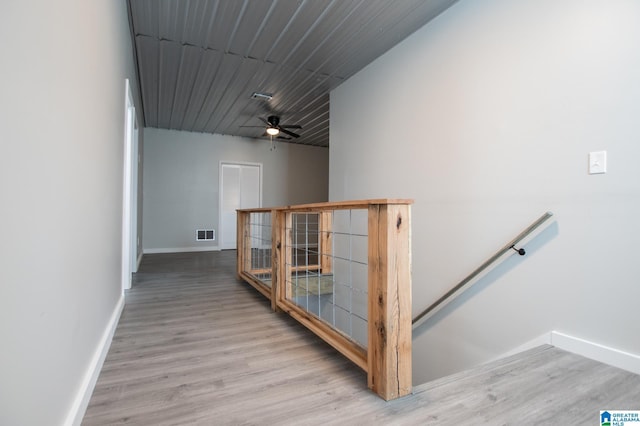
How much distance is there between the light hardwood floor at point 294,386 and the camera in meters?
1.20

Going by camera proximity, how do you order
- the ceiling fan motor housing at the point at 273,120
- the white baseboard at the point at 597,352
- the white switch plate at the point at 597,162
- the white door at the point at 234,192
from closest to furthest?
the white baseboard at the point at 597,352, the white switch plate at the point at 597,162, the ceiling fan motor housing at the point at 273,120, the white door at the point at 234,192

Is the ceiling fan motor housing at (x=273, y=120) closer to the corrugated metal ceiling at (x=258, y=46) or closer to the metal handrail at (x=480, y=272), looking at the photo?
the corrugated metal ceiling at (x=258, y=46)

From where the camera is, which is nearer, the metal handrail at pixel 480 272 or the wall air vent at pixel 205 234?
the metal handrail at pixel 480 272

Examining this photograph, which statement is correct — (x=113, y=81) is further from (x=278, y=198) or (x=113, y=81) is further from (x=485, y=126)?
(x=278, y=198)

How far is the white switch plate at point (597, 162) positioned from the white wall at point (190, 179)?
5.95 metres

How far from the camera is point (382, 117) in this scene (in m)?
3.37

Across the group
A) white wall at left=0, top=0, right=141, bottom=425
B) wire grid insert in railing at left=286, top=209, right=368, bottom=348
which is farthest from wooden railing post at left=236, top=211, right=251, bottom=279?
white wall at left=0, top=0, right=141, bottom=425

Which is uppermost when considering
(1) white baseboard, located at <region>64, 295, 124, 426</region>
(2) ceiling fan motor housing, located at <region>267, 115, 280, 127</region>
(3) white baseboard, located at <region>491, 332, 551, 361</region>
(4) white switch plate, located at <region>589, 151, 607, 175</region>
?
(2) ceiling fan motor housing, located at <region>267, 115, 280, 127</region>

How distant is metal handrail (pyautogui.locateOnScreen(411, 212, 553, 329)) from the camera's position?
78.0 inches

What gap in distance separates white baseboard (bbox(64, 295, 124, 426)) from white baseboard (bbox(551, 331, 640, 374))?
7.95ft

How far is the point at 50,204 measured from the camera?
905 millimetres

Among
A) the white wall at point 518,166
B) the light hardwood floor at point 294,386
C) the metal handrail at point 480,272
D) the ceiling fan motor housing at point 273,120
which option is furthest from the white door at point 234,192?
the metal handrail at point 480,272

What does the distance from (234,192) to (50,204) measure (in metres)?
6.00

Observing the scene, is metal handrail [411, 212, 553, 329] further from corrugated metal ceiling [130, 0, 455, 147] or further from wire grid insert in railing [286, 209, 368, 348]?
corrugated metal ceiling [130, 0, 455, 147]
